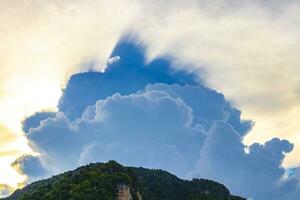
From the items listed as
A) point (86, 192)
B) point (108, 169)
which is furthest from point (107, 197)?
point (108, 169)

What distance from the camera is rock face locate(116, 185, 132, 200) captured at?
18710 centimetres

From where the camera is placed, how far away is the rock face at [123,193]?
187 m

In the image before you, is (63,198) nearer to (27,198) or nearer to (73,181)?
(73,181)

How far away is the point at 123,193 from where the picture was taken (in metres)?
189

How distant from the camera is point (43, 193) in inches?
7682

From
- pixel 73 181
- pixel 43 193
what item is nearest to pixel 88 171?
pixel 73 181

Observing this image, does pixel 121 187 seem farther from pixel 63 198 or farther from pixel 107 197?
pixel 63 198

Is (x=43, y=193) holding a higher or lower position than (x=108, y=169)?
lower

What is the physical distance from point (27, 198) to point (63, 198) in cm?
Result: 2576

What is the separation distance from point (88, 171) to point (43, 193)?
65.0 ft

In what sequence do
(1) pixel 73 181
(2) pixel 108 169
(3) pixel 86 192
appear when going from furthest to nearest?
(2) pixel 108 169
(1) pixel 73 181
(3) pixel 86 192

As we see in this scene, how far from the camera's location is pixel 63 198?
570 feet

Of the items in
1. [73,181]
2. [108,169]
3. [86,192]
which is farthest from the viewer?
[108,169]

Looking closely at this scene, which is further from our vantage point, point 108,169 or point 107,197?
point 108,169
